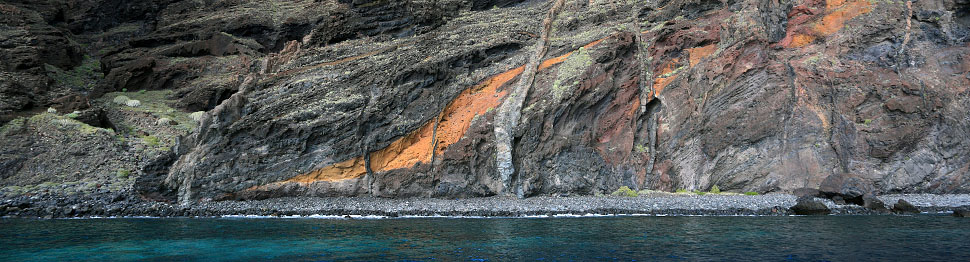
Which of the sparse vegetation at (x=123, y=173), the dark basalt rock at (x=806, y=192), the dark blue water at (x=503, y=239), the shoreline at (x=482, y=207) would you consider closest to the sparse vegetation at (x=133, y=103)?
the sparse vegetation at (x=123, y=173)

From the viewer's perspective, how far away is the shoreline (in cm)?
2423

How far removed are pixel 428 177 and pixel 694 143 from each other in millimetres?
14054

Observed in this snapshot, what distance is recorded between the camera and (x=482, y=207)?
2550 cm

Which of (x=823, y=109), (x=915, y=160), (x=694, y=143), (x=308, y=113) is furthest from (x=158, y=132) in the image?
(x=915, y=160)

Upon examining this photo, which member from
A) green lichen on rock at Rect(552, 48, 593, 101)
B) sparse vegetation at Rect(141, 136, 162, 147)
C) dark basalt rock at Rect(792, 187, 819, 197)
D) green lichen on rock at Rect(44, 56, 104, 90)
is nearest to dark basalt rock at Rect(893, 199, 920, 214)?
dark basalt rock at Rect(792, 187, 819, 197)

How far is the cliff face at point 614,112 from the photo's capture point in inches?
1099

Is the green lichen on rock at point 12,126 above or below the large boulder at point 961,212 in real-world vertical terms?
above

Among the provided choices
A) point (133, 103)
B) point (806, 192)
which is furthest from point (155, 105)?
point (806, 192)

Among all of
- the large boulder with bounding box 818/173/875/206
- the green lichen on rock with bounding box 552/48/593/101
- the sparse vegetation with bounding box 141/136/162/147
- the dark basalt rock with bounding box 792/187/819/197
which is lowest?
the dark basalt rock with bounding box 792/187/819/197

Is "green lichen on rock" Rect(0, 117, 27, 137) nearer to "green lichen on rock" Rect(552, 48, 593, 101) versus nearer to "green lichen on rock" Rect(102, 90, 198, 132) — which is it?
"green lichen on rock" Rect(102, 90, 198, 132)

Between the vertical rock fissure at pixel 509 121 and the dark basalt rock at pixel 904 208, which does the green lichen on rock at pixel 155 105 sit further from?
the dark basalt rock at pixel 904 208

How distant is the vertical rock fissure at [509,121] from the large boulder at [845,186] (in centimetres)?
1456

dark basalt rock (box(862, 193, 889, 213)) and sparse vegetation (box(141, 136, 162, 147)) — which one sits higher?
sparse vegetation (box(141, 136, 162, 147))

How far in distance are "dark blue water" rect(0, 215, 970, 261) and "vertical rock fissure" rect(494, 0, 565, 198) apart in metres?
5.08
